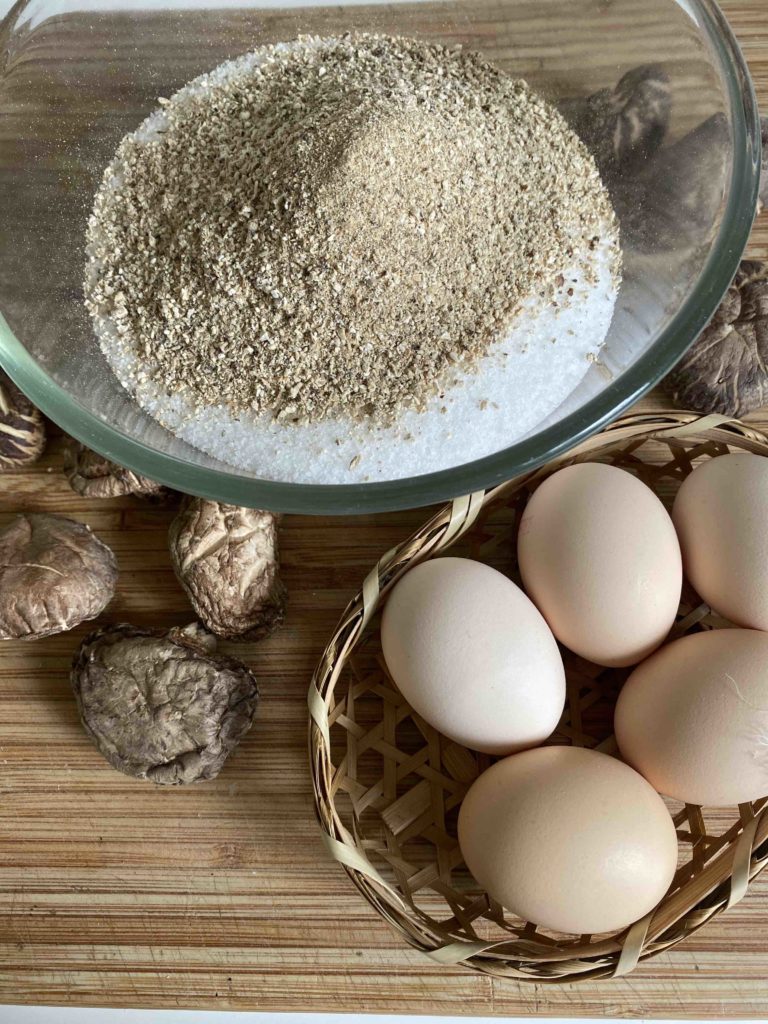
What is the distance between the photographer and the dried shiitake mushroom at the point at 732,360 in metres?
0.80

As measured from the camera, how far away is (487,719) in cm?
68

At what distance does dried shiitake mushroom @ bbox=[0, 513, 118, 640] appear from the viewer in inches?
30.9

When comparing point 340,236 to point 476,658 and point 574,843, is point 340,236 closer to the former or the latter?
point 476,658

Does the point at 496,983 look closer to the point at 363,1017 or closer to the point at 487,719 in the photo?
the point at 363,1017

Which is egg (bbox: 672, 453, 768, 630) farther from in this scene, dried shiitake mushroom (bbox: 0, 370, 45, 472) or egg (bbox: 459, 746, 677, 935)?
dried shiitake mushroom (bbox: 0, 370, 45, 472)

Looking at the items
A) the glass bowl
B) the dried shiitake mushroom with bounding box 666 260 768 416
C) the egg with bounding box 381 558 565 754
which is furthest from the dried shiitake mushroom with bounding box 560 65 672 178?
the egg with bounding box 381 558 565 754

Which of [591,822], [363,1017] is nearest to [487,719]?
[591,822]

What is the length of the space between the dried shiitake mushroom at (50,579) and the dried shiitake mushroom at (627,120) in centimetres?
61

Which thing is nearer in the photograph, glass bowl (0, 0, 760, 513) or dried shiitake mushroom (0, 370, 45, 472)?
glass bowl (0, 0, 760, 513)

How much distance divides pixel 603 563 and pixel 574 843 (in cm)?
22

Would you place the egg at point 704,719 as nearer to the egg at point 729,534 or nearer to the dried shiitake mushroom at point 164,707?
the egg at point 729,534

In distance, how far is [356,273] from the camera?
2.10 feet

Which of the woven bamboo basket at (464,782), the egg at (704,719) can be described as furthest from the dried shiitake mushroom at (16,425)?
the egg at (704,719)

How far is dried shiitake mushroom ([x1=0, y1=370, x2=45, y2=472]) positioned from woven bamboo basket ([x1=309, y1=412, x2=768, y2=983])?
1.24 ft
